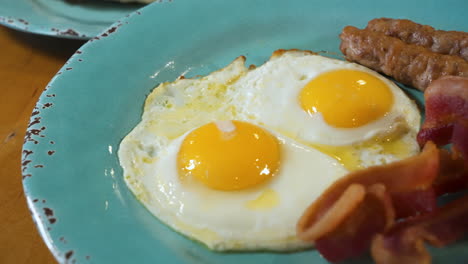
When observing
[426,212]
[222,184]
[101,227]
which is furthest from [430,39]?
[101,227]

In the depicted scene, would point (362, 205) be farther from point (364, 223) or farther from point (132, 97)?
point (132, 97)

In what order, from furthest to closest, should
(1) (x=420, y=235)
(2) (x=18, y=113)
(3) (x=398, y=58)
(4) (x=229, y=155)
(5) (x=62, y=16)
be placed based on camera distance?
1. (5) (x=62, y=16)
2. (2) (x=18, y=113)
3. (3) (x=398, y=58)
4. (4) (x=229, y=155)
5. (1) (x=420, y=235)

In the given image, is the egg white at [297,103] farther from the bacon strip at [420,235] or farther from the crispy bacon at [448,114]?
the bacon strip at [420,235]

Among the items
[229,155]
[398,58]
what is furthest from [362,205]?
[398,58]

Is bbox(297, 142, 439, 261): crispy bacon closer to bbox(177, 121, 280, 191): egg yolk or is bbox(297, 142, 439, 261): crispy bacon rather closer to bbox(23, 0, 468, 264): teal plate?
bbox(23, 0, 468, 264): teal plate

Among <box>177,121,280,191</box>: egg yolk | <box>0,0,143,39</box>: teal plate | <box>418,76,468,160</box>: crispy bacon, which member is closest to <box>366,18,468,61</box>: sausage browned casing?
<box>418,76,468,160</box>: crispy bacon
